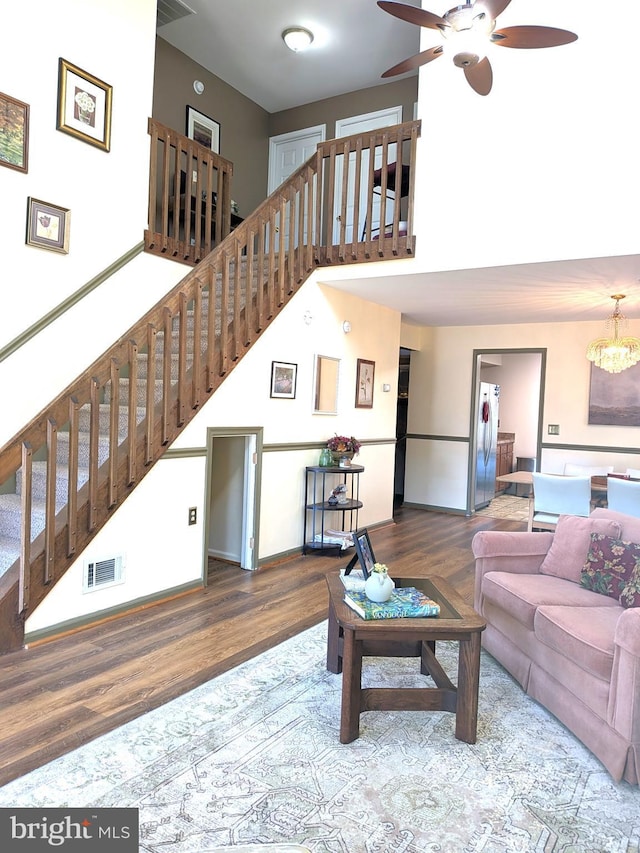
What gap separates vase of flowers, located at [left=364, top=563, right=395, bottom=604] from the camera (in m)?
2.52

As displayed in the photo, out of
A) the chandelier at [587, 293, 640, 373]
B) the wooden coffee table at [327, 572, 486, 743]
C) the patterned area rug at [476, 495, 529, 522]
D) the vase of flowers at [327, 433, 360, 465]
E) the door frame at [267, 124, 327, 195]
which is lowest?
the patterned area rug at [476, 495, 529, 522]

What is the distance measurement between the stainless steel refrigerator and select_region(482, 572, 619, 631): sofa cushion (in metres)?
4.79

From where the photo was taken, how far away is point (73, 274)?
4.16 meters

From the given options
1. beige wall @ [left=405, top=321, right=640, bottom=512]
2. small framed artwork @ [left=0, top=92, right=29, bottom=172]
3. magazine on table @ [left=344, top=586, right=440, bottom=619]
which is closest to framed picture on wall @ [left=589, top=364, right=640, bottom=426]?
beige wall @ [left=405, top=321, right=640, bottom=512]

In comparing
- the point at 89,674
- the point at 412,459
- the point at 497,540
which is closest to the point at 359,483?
the point at 412,459

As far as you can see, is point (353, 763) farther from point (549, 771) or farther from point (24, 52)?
point (24, 52)

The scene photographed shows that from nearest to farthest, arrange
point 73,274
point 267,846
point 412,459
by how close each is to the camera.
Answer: point 267,846, point 73,274, point 412,459

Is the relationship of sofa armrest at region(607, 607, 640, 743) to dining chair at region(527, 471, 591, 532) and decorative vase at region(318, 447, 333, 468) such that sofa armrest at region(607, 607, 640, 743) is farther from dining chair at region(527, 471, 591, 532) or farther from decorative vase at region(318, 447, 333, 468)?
decorative vase at region(318, 447, 333, 468)

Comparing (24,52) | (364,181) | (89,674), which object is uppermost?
(364,181)

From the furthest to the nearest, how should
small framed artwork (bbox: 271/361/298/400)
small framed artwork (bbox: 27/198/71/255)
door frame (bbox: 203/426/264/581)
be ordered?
small framed artwork (bbox: 271/361/298/400)
door frame (bbox: 203/426/264/581)
small framed artwork (bbox: 27/198/71/255)

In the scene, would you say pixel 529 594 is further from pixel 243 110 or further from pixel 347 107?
pixel 243 110

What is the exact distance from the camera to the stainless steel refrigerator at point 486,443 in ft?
26.2

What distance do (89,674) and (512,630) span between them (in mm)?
2170

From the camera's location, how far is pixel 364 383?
6328 mm
